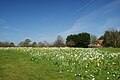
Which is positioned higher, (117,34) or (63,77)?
(117,34)

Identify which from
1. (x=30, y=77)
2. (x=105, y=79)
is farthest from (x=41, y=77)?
(x=105, y=79)

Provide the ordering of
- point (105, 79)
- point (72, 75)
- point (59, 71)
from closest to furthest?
point (105, 79) < point (72, 75) < point (59, 71)

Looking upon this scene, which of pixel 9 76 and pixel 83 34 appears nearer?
pixel 9 76

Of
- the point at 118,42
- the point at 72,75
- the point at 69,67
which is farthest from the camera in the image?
the point at 118,42

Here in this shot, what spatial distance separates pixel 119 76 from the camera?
9.45 m

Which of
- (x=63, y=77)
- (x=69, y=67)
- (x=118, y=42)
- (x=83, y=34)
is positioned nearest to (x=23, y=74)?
(x=63, y=77)

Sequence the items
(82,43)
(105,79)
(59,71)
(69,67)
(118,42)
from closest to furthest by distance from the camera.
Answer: (105,79) < (59,71) < (69,67) < (118,42) < (82,43)

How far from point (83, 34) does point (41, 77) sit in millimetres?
84047

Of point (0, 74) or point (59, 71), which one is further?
point (59, 71)

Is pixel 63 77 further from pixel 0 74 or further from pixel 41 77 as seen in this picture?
pixel 0 74

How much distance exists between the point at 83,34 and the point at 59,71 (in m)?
82.4

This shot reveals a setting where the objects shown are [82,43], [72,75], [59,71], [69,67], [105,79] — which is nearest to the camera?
[105,79]

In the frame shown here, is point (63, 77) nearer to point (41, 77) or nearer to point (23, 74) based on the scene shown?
point (41, 77)

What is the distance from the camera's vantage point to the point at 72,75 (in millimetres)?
9742
